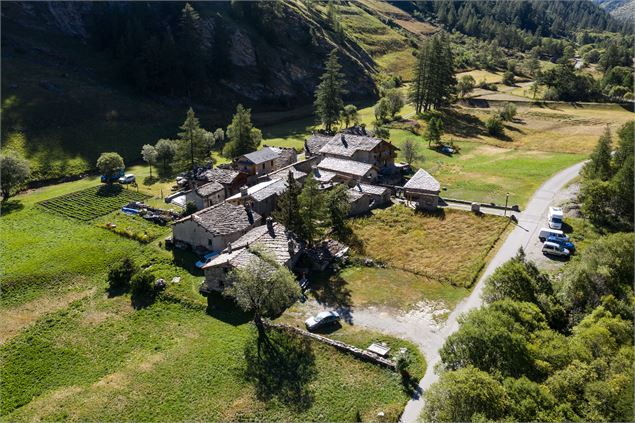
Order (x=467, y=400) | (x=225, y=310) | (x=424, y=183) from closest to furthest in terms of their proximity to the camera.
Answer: (x=467, y=400) < (x=225, y=310) < (x=424, y=183)

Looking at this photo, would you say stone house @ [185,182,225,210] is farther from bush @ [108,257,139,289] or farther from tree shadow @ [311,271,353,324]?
tree shadow @ [311,271,353,324]

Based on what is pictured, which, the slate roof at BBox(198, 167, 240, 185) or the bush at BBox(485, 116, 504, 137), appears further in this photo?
the bush at BBox(485, 116, 504, 137)

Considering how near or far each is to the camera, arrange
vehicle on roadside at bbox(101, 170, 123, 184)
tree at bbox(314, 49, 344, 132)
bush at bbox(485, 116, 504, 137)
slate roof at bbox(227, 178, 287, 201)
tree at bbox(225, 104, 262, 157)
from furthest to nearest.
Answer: bush at bbox(485, 116, 504, 137) < tree at bbox(314, 49, 344, 132) < tree at bbox(225, 104, 262, 157) < vehicle on roadside at bbox(101, 170, 123, 184) < slate roof at bbox(227, 178, 287, 201)

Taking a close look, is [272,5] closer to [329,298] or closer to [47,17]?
[47,17]

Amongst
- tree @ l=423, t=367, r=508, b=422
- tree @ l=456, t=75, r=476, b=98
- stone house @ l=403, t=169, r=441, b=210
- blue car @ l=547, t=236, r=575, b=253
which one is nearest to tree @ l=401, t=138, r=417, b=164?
stone house @ l=403, t=169, r=441, b=210

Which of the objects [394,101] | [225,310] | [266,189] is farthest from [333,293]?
[394,101]

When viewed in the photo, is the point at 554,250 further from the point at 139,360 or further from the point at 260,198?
the point at 139,360
